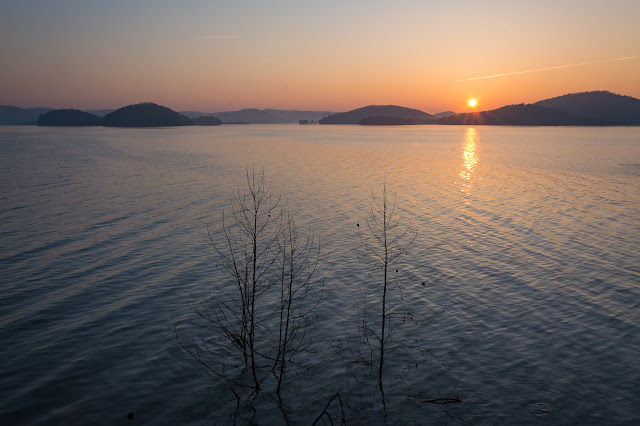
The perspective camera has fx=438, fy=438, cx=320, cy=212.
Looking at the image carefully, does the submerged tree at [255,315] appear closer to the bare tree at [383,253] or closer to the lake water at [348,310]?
the lake water at [348,310]

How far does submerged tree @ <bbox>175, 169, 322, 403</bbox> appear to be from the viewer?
16.6m

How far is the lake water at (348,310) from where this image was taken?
50.3ft

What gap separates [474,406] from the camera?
15.2m

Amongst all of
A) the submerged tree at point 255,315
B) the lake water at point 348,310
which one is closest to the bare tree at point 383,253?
the lake water at point 348,310

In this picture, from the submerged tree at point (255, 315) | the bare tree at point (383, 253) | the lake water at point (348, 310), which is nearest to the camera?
the lake water at point (348, 310)

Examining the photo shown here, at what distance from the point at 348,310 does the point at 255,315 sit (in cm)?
481

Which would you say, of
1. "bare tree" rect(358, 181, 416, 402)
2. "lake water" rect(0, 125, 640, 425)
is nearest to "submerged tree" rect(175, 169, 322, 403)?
"lake water" rect(0, 125, 640, 425)

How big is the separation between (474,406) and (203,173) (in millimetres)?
68249

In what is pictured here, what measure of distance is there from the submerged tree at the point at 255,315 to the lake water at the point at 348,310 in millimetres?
778

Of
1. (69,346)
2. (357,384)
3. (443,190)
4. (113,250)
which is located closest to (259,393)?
(357,384)

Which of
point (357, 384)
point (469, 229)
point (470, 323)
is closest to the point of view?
point (357, 384)

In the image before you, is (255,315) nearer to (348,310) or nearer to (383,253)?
(348,310)

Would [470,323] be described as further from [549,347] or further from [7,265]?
[7,265]

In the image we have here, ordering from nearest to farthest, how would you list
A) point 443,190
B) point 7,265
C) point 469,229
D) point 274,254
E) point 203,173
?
1. point 7,265
2. point 274,254
3. point 469,229
4. point 443,190
5. point 203,173
